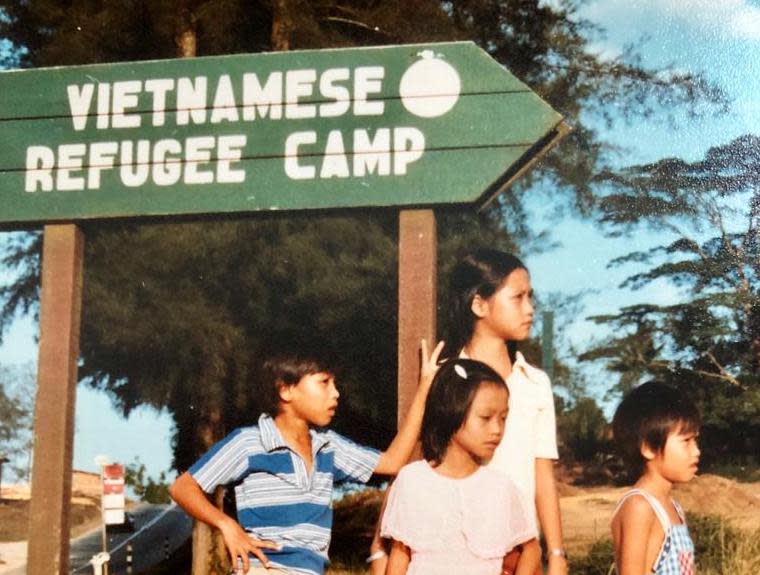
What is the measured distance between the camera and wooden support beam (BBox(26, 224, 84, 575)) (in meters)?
4.10

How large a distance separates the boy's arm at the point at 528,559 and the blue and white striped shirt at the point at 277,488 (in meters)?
0.52

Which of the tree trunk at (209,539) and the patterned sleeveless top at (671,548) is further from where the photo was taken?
the tree trunk at (209,539)

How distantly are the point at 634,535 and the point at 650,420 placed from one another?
36 centimetres

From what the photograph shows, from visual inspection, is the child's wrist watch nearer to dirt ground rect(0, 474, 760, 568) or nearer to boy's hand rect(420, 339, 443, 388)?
boy's hand rect(420, 339, 443, 388)

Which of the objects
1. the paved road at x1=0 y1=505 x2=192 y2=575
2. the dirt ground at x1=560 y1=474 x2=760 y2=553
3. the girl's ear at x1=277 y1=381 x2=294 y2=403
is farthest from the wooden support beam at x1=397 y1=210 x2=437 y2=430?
the paved road at x1=0 y1=505 x2=192 y2=575

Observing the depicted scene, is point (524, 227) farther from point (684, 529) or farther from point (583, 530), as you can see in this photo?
point (684, 529)

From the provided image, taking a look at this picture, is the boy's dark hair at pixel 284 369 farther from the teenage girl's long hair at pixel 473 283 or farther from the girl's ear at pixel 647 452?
the girl's ear at pixel 647 452

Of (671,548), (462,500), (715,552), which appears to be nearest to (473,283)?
(462,500)

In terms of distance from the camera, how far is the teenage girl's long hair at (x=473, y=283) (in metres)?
3.67

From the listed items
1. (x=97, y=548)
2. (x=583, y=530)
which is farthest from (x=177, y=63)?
(x=97, y=548)

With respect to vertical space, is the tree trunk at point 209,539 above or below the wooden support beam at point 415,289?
below

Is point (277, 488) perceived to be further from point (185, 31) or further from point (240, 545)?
point (185, 31)

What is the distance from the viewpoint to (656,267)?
440 centimetres

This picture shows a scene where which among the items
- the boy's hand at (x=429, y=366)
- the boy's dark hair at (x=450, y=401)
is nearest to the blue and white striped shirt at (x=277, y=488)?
the boy's dark hair at (x=450, y=401)
